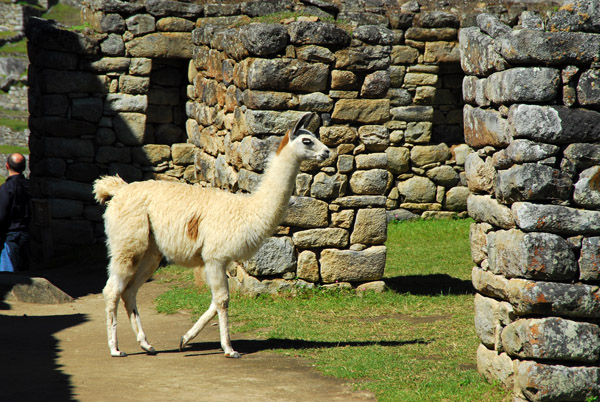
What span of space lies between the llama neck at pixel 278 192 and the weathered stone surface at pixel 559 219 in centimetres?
236

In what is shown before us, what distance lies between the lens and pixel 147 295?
9.56 meters

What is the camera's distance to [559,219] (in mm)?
4512

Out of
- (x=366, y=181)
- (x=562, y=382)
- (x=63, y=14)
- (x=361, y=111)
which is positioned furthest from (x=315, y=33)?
(x=63, y=14)

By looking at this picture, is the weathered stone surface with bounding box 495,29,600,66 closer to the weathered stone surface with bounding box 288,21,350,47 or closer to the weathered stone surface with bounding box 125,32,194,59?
the weathered stone surface with bounding box 288,21,350,47

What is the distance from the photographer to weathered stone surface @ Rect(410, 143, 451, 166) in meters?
12.7

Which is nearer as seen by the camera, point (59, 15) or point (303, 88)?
point (303, 88)

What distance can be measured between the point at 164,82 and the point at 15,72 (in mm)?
16007

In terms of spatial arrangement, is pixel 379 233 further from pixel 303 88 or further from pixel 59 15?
pixel 59 15

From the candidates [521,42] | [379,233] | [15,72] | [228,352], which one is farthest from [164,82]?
[15,72]

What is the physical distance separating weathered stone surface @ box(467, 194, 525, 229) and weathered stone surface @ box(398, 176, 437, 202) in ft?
24.1

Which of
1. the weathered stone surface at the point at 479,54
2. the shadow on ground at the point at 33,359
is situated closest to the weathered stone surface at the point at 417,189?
the shadow on ground at the point at 33,359

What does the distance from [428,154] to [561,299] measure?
27.5 feet

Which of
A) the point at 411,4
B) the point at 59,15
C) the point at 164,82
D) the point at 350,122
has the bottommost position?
the point at 350,122

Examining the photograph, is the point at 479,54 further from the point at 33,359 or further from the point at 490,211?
the point at 33,359
